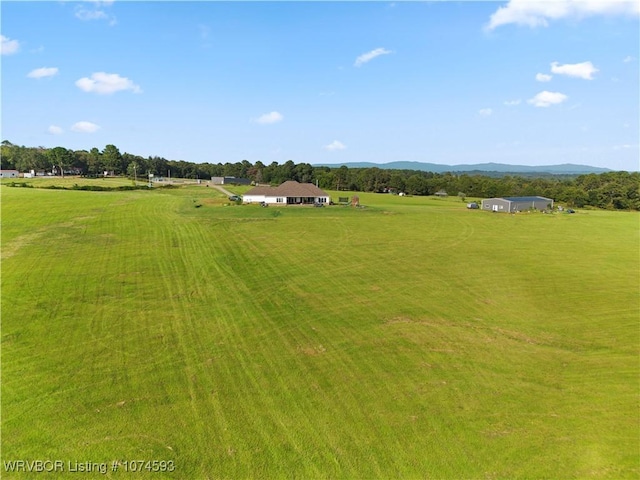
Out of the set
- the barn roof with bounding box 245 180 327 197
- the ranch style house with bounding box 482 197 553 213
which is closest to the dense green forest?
the ranch style house with bounding box 482 197 553 213

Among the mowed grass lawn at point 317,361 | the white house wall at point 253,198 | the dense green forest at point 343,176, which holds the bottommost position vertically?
the mowed grass lawn at point 317,361

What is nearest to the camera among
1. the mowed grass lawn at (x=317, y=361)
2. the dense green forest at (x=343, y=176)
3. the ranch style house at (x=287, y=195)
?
the mowed grass lawn at (x=317, y=361)

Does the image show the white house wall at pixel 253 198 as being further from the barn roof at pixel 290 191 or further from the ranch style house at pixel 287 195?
the barn roof at pixel 290 191

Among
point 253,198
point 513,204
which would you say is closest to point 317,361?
point 253,198

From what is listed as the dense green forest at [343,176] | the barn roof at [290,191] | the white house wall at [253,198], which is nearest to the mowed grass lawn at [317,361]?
the white house wall at [253,198]

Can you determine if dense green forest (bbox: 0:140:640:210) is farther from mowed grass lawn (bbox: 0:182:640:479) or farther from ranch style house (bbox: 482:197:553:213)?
mowed grass lawn (bbox: 0:182:640:479)

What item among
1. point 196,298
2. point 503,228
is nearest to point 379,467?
point 196,298
